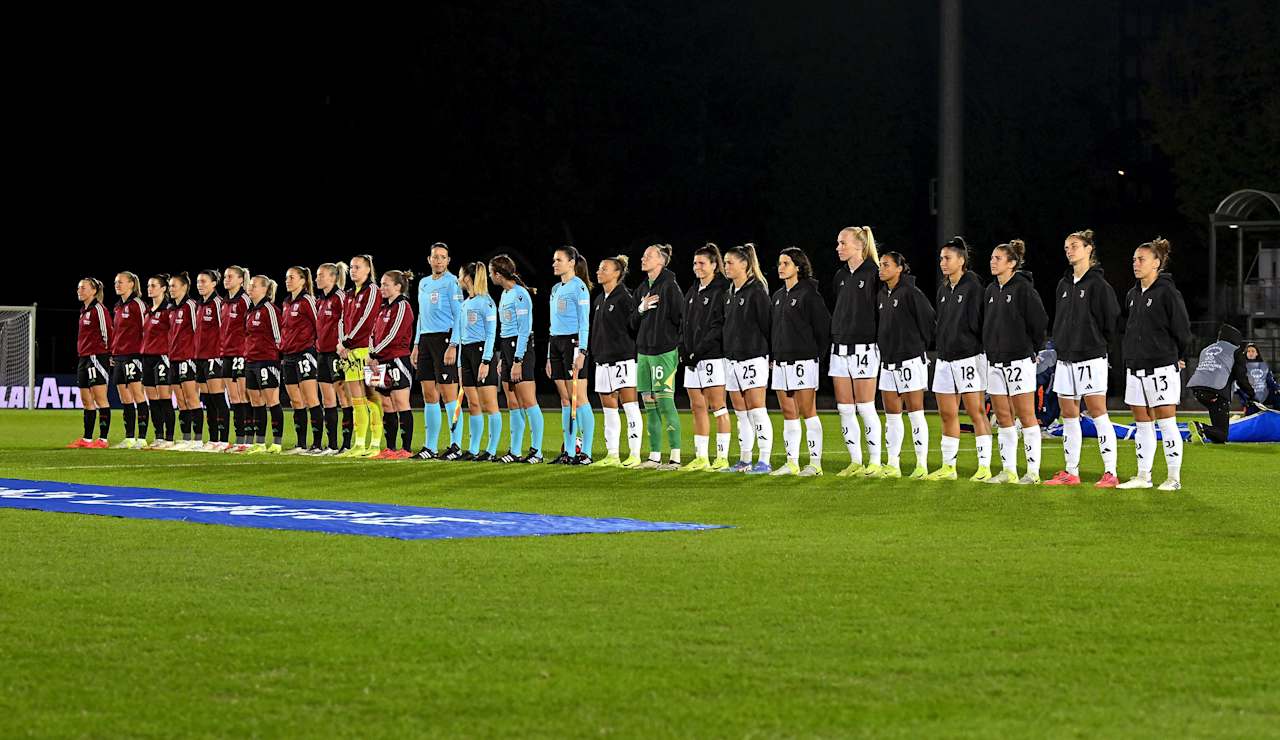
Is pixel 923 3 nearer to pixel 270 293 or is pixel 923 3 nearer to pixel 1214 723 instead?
pixel 270 293

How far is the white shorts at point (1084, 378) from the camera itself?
15102mm

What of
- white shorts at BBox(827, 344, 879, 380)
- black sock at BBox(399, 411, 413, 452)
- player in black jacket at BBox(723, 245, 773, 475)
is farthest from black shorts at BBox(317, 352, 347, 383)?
white shorts at BBox(827, 344, 879, 380)

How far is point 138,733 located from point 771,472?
39.7 feet

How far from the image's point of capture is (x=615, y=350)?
58.3ft

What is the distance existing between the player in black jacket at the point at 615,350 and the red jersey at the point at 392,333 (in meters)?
2.53

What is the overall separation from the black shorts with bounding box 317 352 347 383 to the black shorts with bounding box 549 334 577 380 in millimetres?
3050

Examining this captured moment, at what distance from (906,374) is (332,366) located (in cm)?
→ 717

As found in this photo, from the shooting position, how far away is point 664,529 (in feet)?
36.4

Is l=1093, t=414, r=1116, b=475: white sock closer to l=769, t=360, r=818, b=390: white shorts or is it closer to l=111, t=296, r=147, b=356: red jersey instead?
l=769, t=360, r=818, b=390: white shorts

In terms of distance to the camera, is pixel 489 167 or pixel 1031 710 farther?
pixel 489 167

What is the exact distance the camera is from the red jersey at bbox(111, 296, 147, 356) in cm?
2223

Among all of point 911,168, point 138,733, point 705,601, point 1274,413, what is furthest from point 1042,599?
point 911,168

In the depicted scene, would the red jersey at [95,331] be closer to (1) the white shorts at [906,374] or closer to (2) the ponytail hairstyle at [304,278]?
(2) the ponytail hairstyle at [304,278]

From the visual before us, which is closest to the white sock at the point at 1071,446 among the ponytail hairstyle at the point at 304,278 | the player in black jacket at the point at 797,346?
the player in black jacket at the point at 797,346
